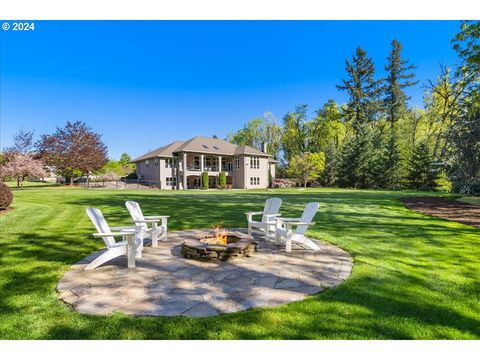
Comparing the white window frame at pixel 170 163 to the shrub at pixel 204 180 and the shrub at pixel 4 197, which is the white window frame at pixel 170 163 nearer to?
the shrub at pixel 204 180

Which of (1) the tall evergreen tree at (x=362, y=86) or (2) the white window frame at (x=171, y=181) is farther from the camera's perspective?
(1) the tall evergreen tree at (x=362, y=86)

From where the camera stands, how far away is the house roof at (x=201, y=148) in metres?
37.5

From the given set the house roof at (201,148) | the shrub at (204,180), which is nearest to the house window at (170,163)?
the house roof at (201,148)

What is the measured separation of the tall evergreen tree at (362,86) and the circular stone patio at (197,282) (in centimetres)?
4379

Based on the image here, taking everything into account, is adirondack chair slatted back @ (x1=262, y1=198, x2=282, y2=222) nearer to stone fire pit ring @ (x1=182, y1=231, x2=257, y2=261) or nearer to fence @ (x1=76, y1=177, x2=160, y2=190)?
stone fire pit ring @ (x1=182, y1=231, x2=257, y2=261)

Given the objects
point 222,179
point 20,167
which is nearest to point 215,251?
point 20,167

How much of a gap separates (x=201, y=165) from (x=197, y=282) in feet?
113

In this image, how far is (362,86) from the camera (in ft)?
146

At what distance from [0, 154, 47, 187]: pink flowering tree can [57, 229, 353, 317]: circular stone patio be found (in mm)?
28077

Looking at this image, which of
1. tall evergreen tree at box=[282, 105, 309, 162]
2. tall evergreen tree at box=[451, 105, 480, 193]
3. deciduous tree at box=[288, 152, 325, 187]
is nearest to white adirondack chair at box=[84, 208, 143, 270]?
tall evergreen tree at box=[451, 105, 480, 193]

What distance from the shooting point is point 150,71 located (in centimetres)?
2689

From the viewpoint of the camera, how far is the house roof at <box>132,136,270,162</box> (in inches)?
1476

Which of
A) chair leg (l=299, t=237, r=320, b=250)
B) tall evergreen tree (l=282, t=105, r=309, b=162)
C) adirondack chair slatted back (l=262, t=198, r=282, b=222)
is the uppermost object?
tall evergreen tree (l=282, t=105, r=309, b=162)
